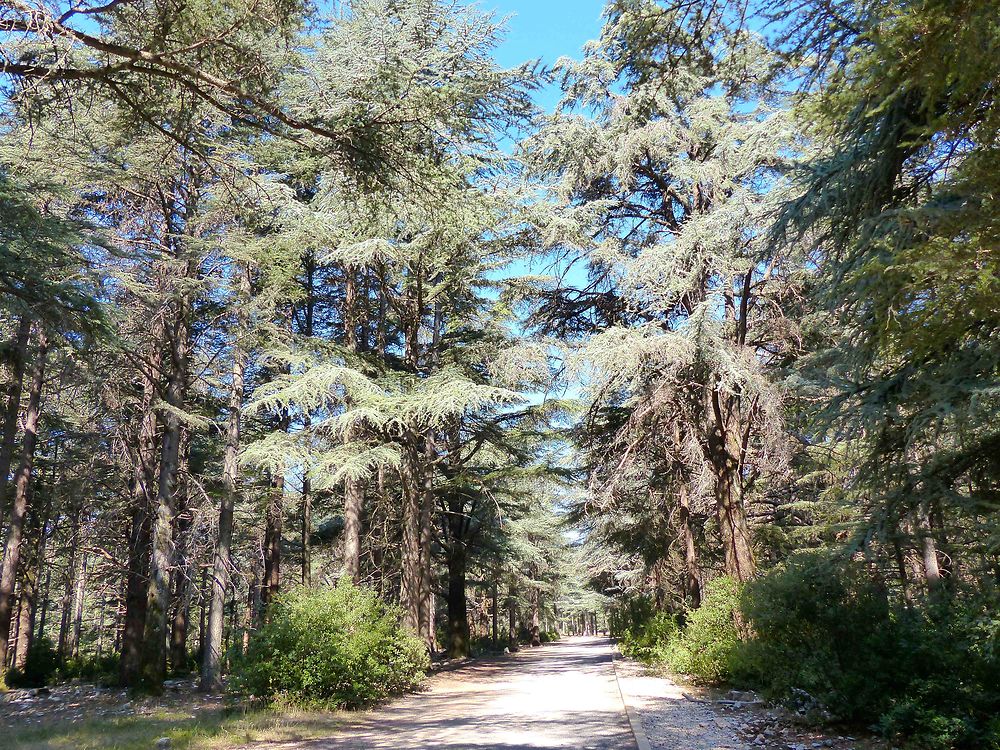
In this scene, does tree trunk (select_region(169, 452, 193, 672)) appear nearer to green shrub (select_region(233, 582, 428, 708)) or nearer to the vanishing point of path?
green shrub (select_region(233, 582, 428, 708))

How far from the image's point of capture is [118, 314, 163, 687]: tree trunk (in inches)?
576

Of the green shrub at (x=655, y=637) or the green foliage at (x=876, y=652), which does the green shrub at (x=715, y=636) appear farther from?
the green shrub at (x=655, y=637)

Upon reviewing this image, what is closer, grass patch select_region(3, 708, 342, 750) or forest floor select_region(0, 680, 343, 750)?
grass patch select_region(3, 708, 342, 750)

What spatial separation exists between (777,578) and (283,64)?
8820 millimetres

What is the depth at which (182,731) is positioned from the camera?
8.21m

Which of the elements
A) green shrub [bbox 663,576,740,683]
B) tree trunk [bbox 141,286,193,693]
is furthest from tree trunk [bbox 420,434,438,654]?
green shrub [bbox 663,576,740,683]

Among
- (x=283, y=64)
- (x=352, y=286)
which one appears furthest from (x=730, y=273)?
(x=352, y=286)

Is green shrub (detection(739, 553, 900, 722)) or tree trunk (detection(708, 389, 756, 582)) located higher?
tree trunk (detection(708, 389, 756, 582))

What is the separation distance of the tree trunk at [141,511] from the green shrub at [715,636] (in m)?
12.1

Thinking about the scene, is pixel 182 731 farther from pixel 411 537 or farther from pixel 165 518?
pixel 411 537

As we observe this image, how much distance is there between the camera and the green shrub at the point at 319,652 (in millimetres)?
Answer: 10055

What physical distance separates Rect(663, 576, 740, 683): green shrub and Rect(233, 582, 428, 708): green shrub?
5.96m

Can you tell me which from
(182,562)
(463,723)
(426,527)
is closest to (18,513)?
(182,562)

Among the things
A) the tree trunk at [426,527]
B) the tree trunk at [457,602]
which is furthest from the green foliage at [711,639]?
the tree trunk at [457,602]
